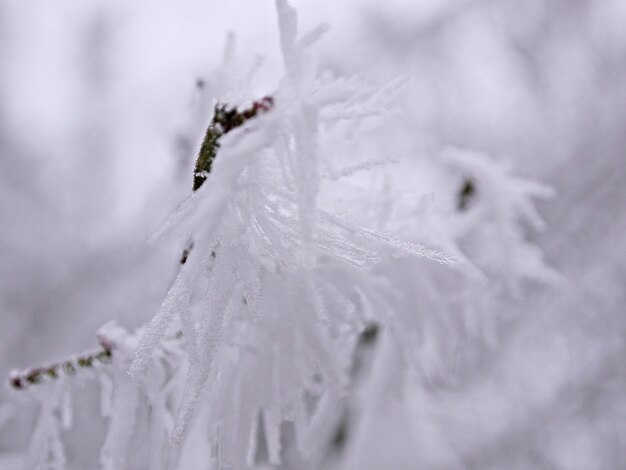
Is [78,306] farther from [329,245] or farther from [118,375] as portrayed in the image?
[329,245]

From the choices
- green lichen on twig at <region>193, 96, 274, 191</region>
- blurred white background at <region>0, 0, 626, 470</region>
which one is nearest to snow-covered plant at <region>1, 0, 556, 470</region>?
green lichen on twig at <region>193, 96, 274, 191</region>

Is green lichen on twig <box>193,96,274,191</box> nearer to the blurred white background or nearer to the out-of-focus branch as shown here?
the out-of-focus branch

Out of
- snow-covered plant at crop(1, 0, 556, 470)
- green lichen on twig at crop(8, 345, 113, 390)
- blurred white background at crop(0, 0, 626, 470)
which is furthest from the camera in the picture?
blurred white background at crop(0, 0, 626, 470)

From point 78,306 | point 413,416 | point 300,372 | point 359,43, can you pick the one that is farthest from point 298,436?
point 78,306

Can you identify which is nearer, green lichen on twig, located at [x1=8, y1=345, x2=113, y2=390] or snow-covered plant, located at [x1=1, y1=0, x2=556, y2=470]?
snow-covered plant, located at [x1=1, y1=0, x2=556, y2=470]

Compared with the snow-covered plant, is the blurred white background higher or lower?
higher

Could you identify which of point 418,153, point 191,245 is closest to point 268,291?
point 191,245

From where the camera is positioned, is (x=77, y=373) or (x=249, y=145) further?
(x=77, y=373)

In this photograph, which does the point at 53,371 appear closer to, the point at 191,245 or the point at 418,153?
the point at 191,245
